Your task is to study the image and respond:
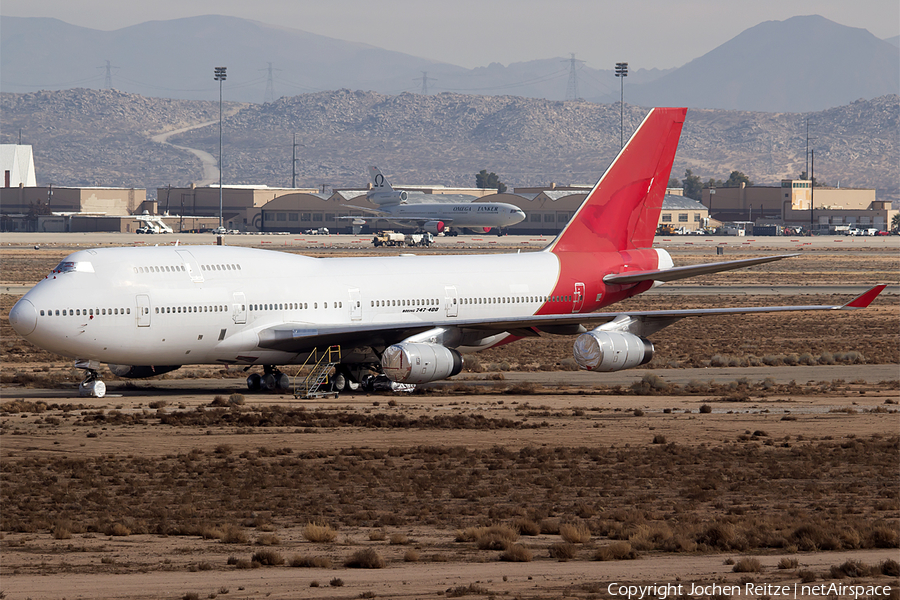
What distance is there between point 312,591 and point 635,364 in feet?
86.3

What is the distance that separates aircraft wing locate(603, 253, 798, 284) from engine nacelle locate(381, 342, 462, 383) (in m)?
11.2

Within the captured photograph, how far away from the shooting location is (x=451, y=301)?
157 ft

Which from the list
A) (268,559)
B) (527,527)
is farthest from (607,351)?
(268,559)

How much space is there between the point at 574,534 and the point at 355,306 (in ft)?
76.0

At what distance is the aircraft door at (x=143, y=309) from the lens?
40.3 meters

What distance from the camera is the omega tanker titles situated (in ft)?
132

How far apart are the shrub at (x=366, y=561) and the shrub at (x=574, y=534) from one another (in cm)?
379

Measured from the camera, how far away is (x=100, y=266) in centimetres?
4050

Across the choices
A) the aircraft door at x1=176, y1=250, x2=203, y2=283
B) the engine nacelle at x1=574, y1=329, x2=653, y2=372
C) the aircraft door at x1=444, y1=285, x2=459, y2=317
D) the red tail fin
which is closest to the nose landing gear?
the aircraft door at x1=176, y1=250, x2=203, y2=283

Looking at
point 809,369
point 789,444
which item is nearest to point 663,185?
point 809,369

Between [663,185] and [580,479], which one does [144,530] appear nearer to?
[580,479]

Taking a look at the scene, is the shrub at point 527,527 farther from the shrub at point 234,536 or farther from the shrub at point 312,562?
the shrub at point 234,536

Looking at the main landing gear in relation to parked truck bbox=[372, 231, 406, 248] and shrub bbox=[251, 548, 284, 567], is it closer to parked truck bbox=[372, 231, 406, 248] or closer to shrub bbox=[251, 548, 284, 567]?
shrub bbox=[251, 548, 284, 567]

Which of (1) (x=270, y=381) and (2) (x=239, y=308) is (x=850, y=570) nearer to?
(2) (x=239, y=308)
